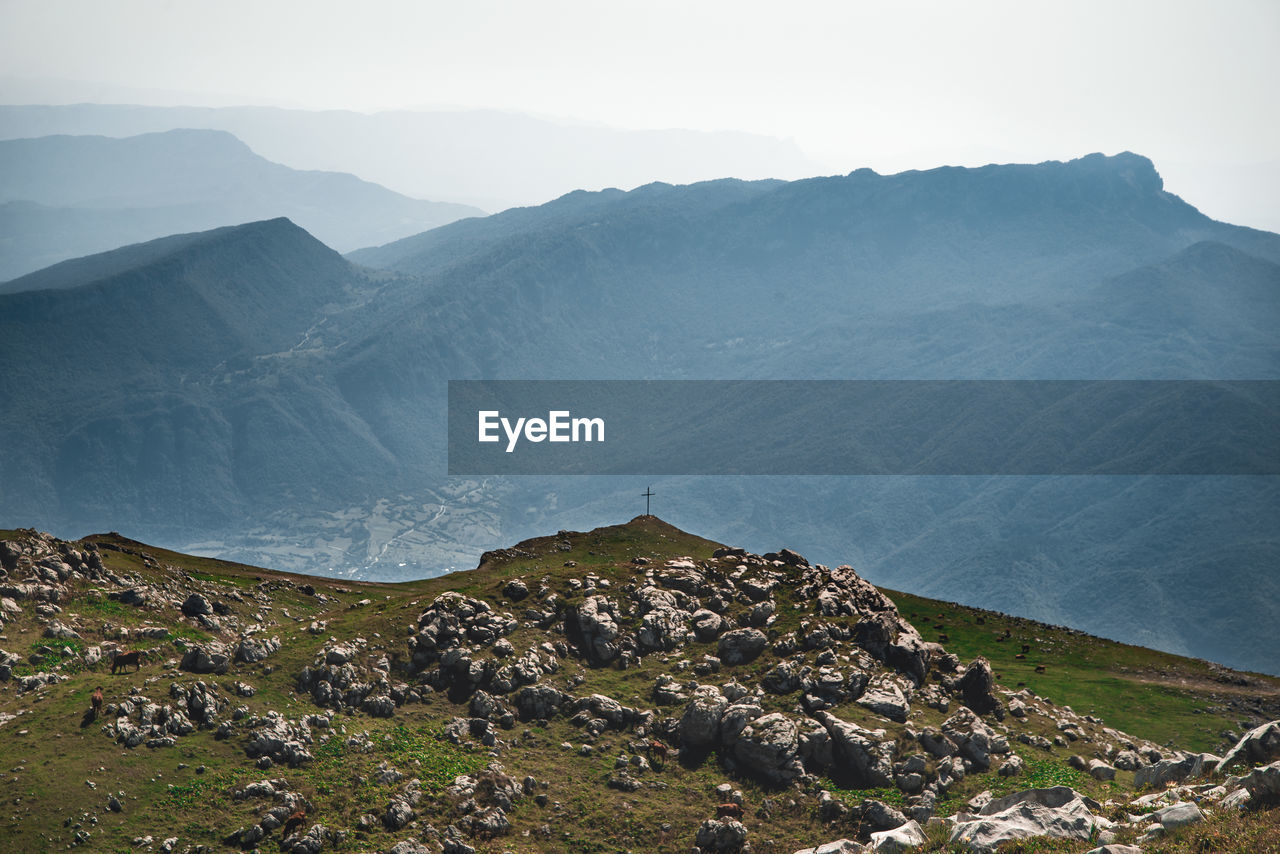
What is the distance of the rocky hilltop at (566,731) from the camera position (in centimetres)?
4772

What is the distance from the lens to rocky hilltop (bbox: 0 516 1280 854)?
1879 inches

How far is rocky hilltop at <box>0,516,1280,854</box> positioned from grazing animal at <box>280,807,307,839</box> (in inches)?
3.0

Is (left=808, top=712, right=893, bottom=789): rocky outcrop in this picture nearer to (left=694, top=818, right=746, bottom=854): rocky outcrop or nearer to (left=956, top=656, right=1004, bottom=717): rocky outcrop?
(left=694, top=818, right=746, bottom=854): rocky outcrop

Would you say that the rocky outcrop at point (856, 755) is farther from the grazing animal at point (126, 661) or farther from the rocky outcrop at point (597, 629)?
the grazing animal at point (126, 661)

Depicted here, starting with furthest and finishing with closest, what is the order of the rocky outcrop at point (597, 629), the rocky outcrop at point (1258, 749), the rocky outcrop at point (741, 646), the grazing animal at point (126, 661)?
the rocky outcrop at point (597, 629)
the rocky outcrop at point (741, 646)
the grazing animal at point (126, 661)
the rocky outcrop at point (1258, 749)

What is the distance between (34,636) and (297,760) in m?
20.9

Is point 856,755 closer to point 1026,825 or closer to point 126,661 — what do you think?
point 1026,825

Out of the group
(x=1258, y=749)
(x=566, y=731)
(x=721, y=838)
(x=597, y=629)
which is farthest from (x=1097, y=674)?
(x=566, y=731)

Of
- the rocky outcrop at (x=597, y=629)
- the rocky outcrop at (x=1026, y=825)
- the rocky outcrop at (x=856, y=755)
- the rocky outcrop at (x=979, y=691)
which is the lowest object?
the rocky outcrop at (x=856, y=755)

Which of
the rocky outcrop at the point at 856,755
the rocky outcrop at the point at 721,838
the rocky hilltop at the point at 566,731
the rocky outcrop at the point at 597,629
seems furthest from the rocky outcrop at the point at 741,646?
the rocky outcrop at the point at 721,838

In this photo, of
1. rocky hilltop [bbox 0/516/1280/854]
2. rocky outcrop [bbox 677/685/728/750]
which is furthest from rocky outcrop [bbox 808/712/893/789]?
rocky outcrop [bbox 677/685/728/750]

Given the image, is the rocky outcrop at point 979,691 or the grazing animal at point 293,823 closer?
the grazing animal at point 293,823

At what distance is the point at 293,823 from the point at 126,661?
1814 cm

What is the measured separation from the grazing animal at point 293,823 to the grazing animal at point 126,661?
17.1m
